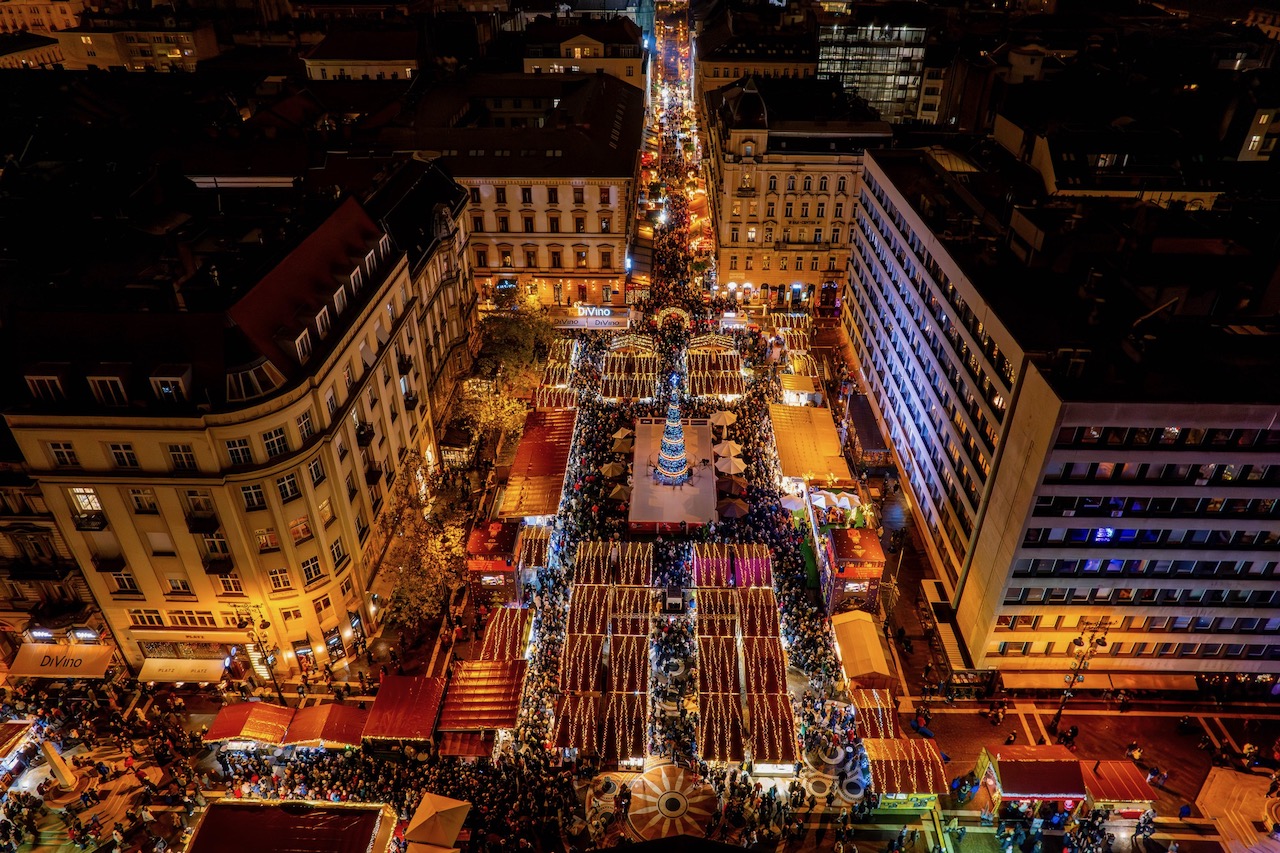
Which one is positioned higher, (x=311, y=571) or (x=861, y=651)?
(x=311, y=571)

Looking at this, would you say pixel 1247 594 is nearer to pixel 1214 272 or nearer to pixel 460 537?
pixel 1214 272

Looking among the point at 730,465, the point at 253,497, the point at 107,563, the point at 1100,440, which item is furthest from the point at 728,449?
the point at 107,563

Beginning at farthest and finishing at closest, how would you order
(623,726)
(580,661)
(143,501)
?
(580,661)
(143,501)
(623,726)

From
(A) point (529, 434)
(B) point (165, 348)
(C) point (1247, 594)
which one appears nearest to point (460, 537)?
(A) point (529, 434)

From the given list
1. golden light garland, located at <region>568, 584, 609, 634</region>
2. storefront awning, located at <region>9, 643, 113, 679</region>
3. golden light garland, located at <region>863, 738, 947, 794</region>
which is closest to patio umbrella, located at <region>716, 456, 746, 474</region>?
golden light garland, located at <region>568, 584, 609, 634</region>

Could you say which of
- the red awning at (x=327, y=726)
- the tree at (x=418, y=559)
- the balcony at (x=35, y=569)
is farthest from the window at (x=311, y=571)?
the balcony at (x=35, y=569)

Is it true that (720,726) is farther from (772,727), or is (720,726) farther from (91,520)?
(91,520)

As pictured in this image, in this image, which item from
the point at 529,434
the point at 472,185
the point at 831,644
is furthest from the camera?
the point at 472,185
